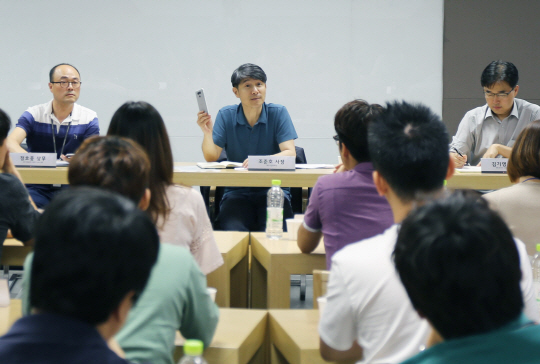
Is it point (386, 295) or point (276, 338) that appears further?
point (276, 338)

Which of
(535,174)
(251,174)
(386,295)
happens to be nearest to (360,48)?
(251,174)

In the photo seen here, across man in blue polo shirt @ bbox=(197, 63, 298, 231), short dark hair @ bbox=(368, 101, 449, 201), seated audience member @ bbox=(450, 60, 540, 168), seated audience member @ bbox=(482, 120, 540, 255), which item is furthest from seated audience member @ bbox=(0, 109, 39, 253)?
seated audience member @ bbox=(450, 60, 540, 168)

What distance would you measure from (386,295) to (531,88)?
4.66m

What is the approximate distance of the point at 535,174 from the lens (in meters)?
2.02

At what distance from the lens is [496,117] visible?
3877mm

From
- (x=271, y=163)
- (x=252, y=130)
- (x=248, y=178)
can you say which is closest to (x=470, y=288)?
(x=248, y=178)

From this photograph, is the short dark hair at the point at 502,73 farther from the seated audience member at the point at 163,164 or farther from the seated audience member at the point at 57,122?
the seated audience member at the point at 57,122

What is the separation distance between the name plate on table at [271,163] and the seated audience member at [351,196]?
129cm

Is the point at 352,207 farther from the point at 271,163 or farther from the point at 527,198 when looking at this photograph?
the point at 271,163

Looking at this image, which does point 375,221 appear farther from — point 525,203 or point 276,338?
point 525,203

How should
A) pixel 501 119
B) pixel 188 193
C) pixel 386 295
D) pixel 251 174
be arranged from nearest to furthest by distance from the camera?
pixel 386 295 → pixel 188 193 → pixel 251 174 → pixel 501 119

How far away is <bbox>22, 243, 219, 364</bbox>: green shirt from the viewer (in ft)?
3.59

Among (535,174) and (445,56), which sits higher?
(445,56)

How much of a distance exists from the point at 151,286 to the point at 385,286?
465 mm
